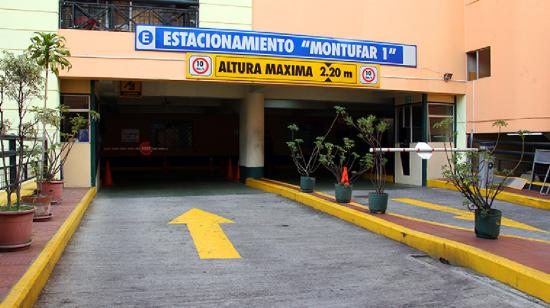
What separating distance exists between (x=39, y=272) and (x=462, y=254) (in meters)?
4.98

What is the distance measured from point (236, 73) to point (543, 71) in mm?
8248

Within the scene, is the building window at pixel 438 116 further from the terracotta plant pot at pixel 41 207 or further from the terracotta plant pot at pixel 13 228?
the terracotta plant pot at pixel 13 228

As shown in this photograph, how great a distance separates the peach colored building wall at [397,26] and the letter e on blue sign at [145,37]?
118 inches

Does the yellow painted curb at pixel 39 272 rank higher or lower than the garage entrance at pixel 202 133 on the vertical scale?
lower

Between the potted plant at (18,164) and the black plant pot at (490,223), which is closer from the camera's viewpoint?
the potted plant at (18,164)

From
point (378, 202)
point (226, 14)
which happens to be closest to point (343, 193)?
point (378, 202)

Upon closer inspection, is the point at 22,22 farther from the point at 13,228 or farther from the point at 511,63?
the point at 511,63

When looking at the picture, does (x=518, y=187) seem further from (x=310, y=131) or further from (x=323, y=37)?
(x=310, y=131)

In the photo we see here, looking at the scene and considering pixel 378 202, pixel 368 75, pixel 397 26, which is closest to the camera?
pixel 378 202

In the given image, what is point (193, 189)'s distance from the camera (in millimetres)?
15266

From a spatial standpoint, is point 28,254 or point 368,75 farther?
point 368,75

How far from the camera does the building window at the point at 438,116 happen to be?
16.6 metres

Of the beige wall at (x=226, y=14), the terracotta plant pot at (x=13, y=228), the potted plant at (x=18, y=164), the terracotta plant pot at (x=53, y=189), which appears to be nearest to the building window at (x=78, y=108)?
the terracotta plant pot at (x=53, y=189)

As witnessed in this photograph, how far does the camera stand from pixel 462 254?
249 inches
